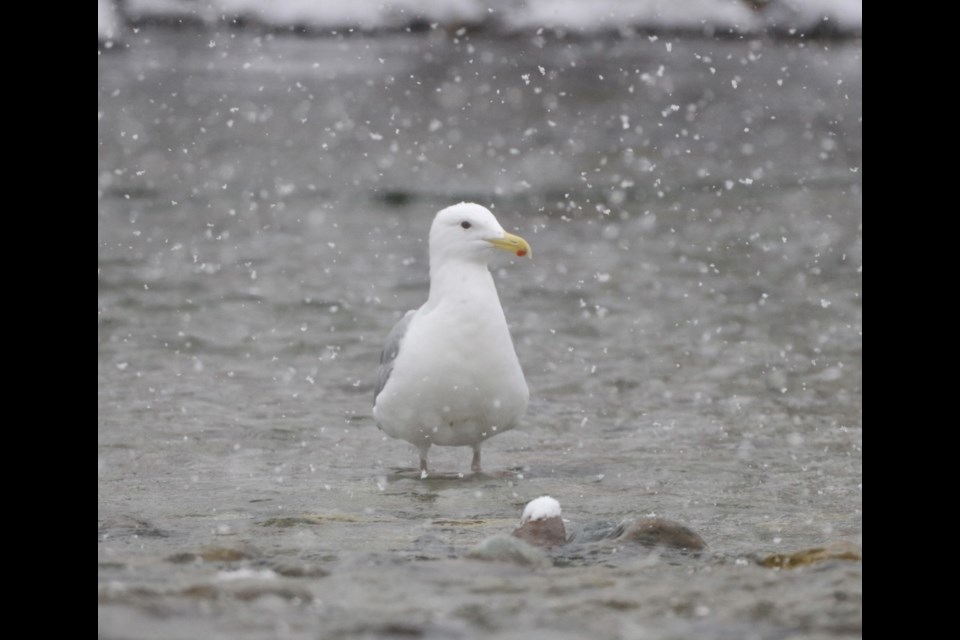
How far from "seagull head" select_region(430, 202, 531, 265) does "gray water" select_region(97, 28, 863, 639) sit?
1.18 m

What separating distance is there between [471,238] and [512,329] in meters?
4.52

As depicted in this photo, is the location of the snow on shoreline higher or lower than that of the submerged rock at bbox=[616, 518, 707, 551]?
higher

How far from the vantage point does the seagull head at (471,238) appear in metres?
7.86

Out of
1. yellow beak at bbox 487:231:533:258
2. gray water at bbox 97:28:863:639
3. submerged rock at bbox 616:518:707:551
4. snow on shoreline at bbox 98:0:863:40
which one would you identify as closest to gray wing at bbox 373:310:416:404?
gray water at bbox 97:28:863:639

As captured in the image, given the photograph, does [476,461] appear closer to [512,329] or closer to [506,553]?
[506,553]

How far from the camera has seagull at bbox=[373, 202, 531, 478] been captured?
7590 millimetres

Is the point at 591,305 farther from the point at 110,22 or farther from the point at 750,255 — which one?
the point at 110,22

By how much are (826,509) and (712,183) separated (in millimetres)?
11302

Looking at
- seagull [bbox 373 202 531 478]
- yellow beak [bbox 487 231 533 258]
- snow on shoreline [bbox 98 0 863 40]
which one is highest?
snow on shoreline [bbox 98 0 863 40]

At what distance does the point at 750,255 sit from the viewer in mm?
14914

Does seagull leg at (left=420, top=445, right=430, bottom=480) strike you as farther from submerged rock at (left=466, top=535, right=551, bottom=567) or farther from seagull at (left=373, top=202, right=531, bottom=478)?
submerged rock at (left=466, top=535, right=551, bottom=567)

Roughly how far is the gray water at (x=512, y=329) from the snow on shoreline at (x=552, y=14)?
149 cm

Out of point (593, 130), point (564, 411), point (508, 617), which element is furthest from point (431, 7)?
point (508, 617)

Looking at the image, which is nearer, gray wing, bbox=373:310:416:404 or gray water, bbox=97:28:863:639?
gray water, bbox=97:28:863:639
